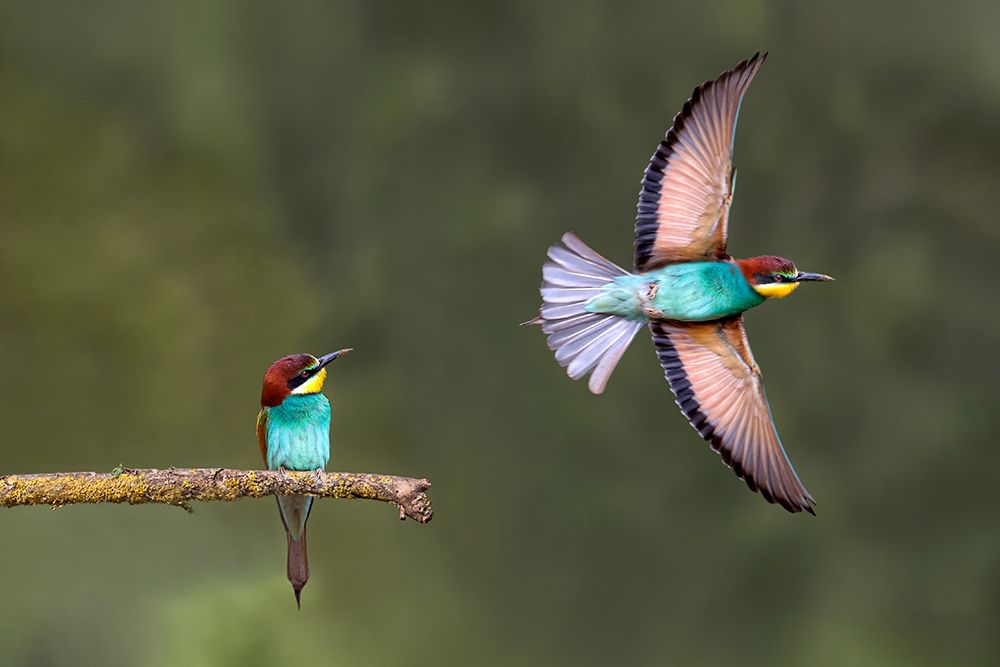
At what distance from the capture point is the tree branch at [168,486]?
6.70 ft

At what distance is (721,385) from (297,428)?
966 mm

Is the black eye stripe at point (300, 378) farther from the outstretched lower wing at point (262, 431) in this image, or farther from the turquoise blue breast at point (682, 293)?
the turquoise blue breast at point (682, 293)

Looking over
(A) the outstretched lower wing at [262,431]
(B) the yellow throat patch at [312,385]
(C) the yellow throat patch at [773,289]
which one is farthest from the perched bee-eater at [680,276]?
(A) the outstretched lower wing at [262,431]

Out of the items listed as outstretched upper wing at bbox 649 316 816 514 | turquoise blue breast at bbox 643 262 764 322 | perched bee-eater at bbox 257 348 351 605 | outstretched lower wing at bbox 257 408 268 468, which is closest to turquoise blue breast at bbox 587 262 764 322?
turquoise blue breast at bbox 643 262 764 322

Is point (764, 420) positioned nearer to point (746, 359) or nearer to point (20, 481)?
point (746, 359)

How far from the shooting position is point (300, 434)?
7.93 feet

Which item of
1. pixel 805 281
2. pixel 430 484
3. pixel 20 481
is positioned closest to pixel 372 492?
pixel 430 484

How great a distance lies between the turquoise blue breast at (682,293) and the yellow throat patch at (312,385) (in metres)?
0.62

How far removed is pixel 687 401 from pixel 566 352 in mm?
335

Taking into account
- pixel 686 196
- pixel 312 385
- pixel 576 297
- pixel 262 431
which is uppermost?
pixel 686 196

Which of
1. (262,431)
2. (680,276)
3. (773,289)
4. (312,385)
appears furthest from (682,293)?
(262,431)

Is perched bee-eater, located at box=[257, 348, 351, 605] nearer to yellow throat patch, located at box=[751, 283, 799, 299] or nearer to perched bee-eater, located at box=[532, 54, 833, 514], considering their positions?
perched bee-eater, located at box=[532, 54, 833, 514]

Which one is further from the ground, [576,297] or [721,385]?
[576,297]

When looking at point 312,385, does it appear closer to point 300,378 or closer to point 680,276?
point 300,378
